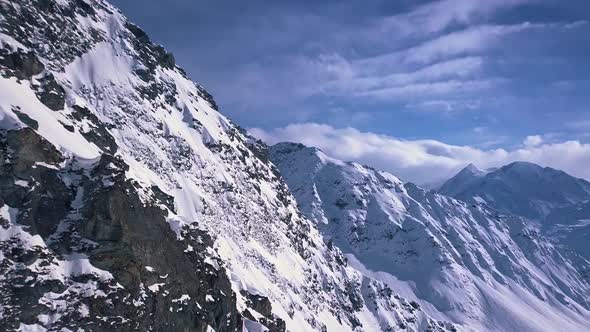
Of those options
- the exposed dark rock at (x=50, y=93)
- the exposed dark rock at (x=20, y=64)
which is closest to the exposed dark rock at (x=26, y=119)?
the exposed dark rock at (x=20, y=64)

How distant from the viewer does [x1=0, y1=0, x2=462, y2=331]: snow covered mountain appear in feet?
220

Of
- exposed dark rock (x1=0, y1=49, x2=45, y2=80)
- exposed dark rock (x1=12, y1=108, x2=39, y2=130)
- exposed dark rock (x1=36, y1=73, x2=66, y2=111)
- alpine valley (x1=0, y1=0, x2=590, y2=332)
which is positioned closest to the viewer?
alpine valley (x1=0, y1=0, x2=590, y2=332)

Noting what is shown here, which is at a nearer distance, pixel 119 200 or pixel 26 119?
pixel 119 200

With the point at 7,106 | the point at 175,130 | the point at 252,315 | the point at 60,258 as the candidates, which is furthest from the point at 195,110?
the point at 60,258

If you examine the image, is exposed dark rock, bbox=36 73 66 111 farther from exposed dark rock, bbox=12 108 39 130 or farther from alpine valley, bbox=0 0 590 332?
exposed dark rock, bbox=12 108 39 130

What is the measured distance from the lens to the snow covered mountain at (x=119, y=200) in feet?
220

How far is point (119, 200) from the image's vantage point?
76.4 meters

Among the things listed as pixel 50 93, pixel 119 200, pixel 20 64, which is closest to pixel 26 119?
pixel 50 93

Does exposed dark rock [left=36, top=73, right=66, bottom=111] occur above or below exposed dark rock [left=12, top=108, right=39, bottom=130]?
above

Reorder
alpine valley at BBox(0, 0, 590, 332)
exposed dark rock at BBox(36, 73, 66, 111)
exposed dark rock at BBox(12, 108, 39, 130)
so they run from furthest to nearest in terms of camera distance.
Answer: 1. exposed dark rock at BBox(36, 73, 66, 111)
2. exposed dark rock at BBox(12, 108, 39, 130)
3. alpine valley at BBox(0, 0, 590, 332)

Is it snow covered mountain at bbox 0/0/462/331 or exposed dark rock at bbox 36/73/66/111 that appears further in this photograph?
exposed dark rock at bbox 36/73/66/111

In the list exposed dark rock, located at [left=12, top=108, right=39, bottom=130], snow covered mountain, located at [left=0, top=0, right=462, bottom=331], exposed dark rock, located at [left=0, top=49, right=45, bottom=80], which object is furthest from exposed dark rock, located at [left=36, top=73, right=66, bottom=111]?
exposed dark rock, located at [left=12, top=108, right=39, bottom=130]

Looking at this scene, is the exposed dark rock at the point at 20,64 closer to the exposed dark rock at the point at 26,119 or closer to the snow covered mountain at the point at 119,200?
the snow covered mountain at the point at 119,200

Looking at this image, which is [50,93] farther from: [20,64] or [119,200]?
[119,200]
